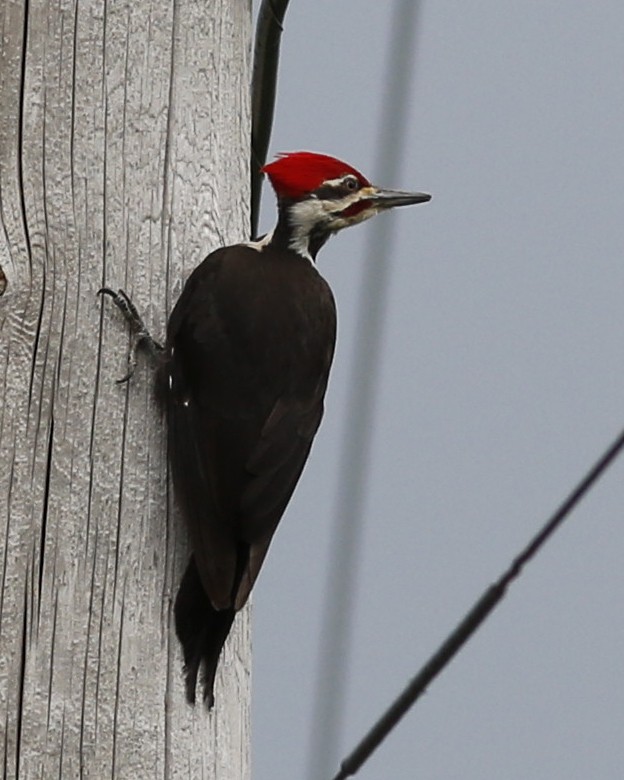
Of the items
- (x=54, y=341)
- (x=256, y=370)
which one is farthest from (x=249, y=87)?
(x=54, y=341)

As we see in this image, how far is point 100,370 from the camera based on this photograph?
232 cm

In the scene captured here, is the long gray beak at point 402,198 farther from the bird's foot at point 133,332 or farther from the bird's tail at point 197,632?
the bird's tail at point 197,632

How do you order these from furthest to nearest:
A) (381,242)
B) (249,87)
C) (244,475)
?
(249,87) → (244,475) → (381,242)

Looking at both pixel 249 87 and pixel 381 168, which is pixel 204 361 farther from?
pixel 381 168

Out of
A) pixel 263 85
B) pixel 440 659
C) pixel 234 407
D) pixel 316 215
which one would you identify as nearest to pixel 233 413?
pixel 234 407

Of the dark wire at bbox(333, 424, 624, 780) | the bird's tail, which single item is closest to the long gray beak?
the bird's tail

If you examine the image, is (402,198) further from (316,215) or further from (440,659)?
(440,659)

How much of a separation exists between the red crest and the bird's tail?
92 cm

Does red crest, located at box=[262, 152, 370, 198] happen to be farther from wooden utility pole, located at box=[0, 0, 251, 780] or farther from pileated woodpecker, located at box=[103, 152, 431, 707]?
wooden utility pole, located at box=[0, 0, 251, 780]

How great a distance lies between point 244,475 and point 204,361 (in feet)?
0.72

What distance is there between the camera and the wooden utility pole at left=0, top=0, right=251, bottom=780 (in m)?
2.14

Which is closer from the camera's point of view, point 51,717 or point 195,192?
point 51,717

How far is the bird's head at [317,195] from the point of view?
2.91m

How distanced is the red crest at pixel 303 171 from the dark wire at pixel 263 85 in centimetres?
4
